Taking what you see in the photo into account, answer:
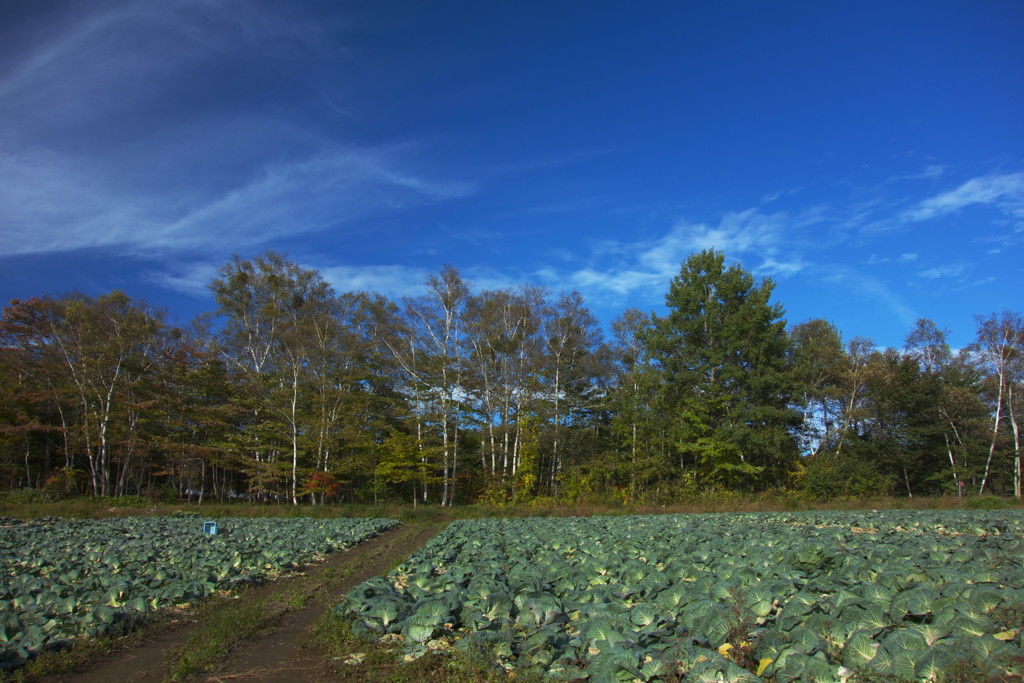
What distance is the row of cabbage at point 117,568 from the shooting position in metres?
7.01

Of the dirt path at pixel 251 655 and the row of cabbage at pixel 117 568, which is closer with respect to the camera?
the dirt path at pixel 251 655

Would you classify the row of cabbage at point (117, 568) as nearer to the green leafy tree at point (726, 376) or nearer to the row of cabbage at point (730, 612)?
the row of cabbage at point (730, 612)

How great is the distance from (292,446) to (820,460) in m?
35.5

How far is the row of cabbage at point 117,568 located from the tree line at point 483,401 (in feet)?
58.6

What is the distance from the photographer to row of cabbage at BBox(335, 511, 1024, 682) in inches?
158

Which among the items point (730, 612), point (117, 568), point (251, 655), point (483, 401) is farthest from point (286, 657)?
point (483, 401)

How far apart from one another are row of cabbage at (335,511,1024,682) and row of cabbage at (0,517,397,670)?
325 cm

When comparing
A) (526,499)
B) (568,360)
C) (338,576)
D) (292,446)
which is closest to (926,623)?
(338,576)

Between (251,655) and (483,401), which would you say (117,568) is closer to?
(251,655)

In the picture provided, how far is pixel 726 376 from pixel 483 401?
17.2m

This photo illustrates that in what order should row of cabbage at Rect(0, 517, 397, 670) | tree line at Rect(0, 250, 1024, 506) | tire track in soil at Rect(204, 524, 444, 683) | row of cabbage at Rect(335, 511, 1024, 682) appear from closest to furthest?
1. row of cabbage at Rect(335, 511, 1024, 682)
2. tire track in soil at Rect(204, 524, 444, 683)
3. row of cabbage at Rect(0, 517, 397, 670)
4. tree line at Rect(0, 250, 1024, 506)

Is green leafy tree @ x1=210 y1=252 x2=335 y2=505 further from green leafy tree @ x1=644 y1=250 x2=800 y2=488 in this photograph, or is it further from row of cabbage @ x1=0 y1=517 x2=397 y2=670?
green leafy tree @ x1=644 y1=250 x2=800 y2=488

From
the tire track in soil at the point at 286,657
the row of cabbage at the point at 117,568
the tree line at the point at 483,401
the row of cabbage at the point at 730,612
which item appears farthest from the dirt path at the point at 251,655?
the tree line at the point at 483,401

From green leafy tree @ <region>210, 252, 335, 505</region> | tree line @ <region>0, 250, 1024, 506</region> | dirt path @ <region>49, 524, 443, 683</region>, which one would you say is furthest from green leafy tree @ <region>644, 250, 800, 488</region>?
dirt path @ <region>49, 524, 443, 683</region>
